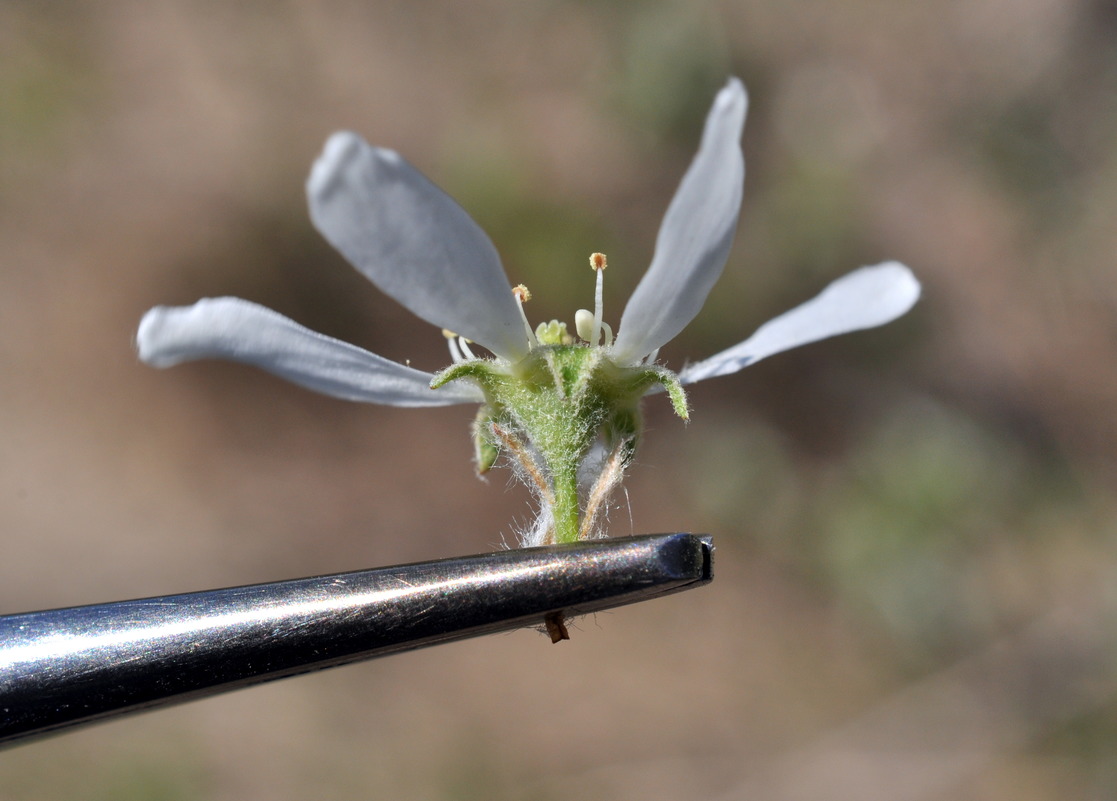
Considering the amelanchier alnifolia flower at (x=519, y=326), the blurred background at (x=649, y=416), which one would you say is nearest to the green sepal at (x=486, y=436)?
the amelanchier alnifolia flower at (x=519, y=326)

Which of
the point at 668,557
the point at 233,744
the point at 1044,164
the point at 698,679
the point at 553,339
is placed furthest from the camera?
the point at 1044,164

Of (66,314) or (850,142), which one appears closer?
(66,314)

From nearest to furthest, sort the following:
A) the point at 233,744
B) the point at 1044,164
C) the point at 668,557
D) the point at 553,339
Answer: the point at 668,557
the point at 553,339
the point at 233,744
the point at 1044,164

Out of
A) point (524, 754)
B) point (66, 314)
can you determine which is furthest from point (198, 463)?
point (524, 754)

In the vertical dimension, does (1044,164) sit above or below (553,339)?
above

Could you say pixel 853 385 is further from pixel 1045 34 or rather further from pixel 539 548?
pixel 539 548

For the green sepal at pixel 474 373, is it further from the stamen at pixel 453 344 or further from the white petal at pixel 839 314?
the white petal at pixel 839 314

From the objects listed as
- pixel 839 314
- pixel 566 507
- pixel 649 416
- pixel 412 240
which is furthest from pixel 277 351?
pixel 649 416
